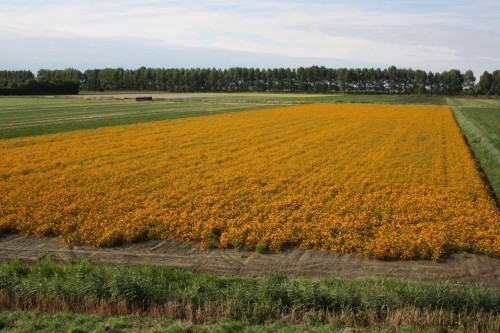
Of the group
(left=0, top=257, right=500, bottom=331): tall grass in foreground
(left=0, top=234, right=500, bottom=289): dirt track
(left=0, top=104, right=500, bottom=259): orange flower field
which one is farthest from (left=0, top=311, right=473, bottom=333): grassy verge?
(left=0, top=104, right=500, bottom=259): orange flower field

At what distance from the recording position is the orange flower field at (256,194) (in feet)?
46.3

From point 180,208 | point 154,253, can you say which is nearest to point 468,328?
point 154,253

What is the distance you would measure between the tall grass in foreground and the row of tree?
173 m

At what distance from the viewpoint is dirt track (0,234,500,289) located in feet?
38.9

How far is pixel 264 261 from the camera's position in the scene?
12.6 meters

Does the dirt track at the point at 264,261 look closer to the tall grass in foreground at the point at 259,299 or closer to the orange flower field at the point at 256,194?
the orange flower field at the point at 256,194

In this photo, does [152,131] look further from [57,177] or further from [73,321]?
[73,321]

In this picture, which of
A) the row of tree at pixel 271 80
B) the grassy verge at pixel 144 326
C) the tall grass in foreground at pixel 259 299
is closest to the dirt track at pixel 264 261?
the tall grass in foreground at pixel 259 299

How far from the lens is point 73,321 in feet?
29.9

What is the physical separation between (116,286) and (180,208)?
21.9 ft

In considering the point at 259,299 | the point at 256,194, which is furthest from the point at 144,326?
the point at 256,194

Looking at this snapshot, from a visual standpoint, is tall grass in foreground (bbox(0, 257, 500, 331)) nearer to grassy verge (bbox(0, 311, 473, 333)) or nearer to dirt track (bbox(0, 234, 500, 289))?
grassy verge (bbox(0, 311, 473, 333))

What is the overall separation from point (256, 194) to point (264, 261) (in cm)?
636

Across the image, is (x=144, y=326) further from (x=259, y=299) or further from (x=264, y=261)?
(x=264, y=261)
